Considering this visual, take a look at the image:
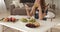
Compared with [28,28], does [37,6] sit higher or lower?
higher

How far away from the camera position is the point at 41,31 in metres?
2.13

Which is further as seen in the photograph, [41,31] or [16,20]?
[16,20]

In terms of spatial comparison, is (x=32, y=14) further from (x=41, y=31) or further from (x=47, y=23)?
(x=41, y=31)

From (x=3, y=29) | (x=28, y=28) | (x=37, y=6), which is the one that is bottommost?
(x=3, y=29)

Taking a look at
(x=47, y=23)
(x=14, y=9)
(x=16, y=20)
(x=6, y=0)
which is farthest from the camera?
(x=6, y=0)

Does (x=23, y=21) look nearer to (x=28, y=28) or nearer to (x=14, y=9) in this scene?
(x=28, y=28)

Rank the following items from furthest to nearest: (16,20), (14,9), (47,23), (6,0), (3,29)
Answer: (6,0) < (14,9) < (3,29) < (16,20) < (47,23)

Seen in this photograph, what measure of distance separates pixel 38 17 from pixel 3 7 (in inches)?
129

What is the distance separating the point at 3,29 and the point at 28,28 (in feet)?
2.90

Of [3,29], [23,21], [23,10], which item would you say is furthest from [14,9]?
[23,21]

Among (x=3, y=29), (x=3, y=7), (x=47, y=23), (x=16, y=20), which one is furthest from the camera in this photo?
(x=3, y=7)

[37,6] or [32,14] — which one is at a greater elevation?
[37,6]

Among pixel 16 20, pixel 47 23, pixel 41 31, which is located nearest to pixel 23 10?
pixel 16 20

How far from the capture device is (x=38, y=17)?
9.10 feet
